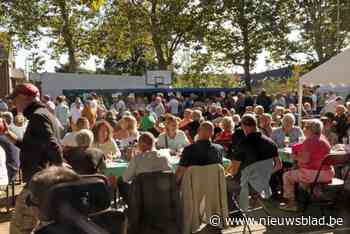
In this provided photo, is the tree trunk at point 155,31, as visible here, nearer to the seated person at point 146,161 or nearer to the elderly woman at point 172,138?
the elderly woman at point 172,138

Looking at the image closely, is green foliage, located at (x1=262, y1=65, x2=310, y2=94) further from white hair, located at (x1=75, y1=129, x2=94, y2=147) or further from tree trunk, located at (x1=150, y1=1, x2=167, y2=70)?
white hair, located at (x1=75, y1=129, x2=94, y2=147)

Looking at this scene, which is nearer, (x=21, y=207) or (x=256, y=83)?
(x=21, y=207)

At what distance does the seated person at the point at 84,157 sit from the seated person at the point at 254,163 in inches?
64.3

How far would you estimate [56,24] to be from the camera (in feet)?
98.6

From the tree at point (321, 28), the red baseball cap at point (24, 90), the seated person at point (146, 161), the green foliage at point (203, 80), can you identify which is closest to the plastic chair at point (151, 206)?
the seated person at point (146, 161)

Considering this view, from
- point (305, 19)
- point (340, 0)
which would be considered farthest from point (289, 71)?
point (340, 0)

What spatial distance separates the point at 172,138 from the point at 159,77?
2191cm

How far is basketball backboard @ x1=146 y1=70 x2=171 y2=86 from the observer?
1127 inches

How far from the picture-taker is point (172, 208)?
14.1ft

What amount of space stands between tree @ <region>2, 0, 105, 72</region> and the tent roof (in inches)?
816

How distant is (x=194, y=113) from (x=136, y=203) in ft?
14.0

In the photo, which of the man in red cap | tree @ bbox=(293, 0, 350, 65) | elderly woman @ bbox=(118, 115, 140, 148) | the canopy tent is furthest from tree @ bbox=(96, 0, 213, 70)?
the man in red cap

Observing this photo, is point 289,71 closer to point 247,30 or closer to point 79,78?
point 247,30

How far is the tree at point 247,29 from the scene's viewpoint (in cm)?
2884
